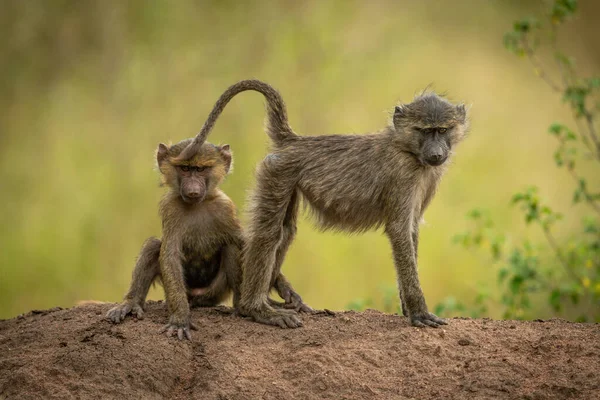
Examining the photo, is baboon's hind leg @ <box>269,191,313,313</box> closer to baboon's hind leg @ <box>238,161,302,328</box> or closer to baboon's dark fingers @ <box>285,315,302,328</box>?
baboon's hind leg @ <box>238,161,302,328</box>

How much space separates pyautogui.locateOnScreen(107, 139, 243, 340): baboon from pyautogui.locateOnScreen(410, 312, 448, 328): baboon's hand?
132 cm

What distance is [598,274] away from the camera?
8.57 metres


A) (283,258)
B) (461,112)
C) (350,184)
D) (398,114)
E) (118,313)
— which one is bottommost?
(118,313)

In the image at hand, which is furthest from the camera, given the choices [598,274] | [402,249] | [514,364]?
[598,274]

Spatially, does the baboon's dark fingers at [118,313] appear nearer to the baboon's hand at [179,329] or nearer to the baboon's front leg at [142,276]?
the baboon's front leg at [142,276]

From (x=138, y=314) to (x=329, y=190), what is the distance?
160cm

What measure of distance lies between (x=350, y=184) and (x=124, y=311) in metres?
1.81

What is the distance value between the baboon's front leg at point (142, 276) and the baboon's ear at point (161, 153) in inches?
22.9

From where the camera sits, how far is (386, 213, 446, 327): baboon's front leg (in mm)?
Answer: 5332

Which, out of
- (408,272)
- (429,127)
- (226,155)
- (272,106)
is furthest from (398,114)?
(226,155)

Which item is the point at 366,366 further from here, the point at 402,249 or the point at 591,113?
the point at 591,113

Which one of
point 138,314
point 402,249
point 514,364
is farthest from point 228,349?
point 514,364

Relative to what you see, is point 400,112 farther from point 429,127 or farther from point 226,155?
point 226,155

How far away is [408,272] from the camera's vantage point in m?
5.39
